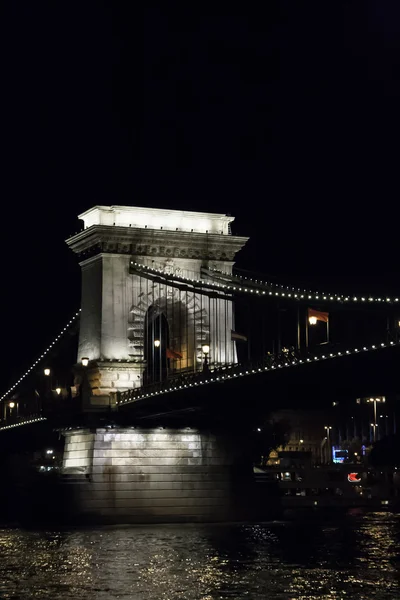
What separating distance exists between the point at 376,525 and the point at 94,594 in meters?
32.3

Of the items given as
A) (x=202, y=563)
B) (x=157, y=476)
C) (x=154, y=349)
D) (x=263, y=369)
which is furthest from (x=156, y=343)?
(x=202, y=563)

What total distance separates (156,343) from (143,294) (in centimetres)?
270

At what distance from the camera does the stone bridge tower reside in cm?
7538

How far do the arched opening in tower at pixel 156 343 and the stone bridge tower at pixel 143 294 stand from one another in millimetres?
73

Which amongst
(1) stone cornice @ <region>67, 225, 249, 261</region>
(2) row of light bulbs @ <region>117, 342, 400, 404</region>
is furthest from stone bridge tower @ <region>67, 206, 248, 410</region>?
(2) row of light bulbs @ <region>117, 342, 400, 404</region>

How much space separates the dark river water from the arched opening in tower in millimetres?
10146

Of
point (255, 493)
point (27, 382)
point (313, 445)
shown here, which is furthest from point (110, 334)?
point (313, 445)

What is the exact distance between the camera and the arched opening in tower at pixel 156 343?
7725 cm

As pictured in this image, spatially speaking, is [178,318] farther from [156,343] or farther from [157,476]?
[157,476]

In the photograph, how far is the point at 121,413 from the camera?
236ft

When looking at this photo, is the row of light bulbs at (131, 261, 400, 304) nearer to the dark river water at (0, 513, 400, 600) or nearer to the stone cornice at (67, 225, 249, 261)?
the stone cornice at (67, 225, 249, 261)

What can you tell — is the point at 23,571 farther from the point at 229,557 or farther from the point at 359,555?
the point at 359,555

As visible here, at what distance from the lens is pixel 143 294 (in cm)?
7675

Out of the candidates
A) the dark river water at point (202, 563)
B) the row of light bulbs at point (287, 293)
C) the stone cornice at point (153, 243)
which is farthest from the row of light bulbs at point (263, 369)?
the stone cornice at point (153, 243)
